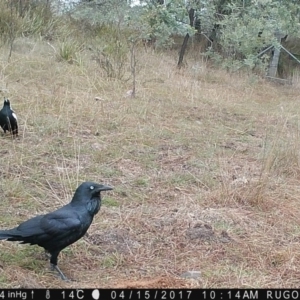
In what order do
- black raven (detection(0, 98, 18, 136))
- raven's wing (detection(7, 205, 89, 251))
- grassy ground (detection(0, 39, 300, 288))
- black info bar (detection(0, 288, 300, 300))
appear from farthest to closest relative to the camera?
black raven (detection(0, 98, 18, 136)), grassy ground (detection(0, 39, 300, 288)), raven's wing (detection(7, 205, 89, 251)), black info bar (detection(0, 288, 300, 300))

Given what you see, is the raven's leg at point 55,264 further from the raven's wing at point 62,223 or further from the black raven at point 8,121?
the black raven at point 8,121

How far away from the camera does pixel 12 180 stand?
12.5 feet

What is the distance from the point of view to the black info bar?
7.65 feet

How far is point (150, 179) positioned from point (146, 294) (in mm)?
1899

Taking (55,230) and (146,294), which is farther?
(55,230)

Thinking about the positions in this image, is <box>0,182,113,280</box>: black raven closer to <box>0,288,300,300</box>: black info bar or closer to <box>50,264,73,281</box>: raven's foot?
<box>50,264,73,281</box>: raven's foot

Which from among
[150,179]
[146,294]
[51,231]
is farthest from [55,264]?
[150,179]

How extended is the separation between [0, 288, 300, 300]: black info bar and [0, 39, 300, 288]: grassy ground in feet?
0.38

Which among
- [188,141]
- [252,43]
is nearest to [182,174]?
[188,141]

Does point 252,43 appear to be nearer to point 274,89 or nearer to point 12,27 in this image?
point 274,89

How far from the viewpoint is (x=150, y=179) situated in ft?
13.9

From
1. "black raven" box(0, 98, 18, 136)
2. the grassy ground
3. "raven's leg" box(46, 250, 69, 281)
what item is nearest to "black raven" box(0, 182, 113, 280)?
"raven's leg" box(46, 250, 69, 281)

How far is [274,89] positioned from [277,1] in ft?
5.09

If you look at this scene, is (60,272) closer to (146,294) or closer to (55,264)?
(55,264)
